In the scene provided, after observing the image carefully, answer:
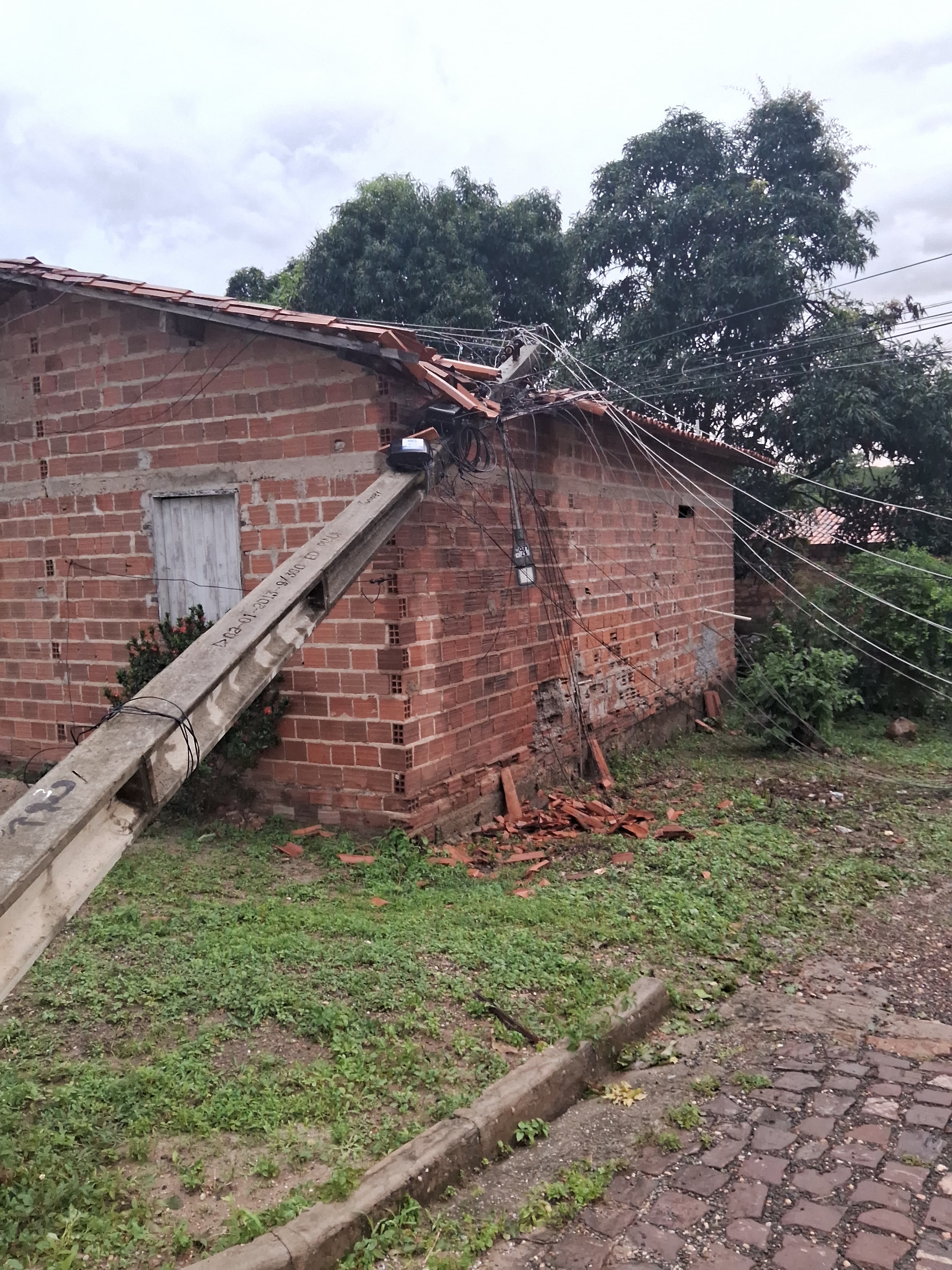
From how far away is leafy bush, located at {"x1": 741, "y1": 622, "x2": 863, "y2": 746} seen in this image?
10852mm

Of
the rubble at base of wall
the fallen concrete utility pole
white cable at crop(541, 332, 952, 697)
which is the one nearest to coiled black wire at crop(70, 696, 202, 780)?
the fallen concrete utility pole

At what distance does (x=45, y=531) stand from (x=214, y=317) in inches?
108

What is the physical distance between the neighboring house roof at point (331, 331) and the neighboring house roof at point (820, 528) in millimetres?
9557

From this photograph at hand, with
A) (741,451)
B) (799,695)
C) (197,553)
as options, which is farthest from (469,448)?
(741,451)

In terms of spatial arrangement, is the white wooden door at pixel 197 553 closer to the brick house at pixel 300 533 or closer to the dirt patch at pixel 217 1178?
the brick house at pixel 300 533

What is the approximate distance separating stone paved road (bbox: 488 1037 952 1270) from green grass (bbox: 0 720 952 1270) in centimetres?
68

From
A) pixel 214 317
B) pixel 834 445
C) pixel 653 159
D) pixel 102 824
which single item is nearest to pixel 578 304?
pixel 653 159

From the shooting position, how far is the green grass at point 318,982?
3.10 meters

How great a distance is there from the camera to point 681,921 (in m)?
5.51

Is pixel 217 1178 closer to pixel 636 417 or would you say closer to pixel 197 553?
pixel 197 553

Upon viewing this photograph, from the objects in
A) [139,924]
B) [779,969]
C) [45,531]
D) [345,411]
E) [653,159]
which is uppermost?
[653,159]

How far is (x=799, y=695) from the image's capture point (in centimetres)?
1088

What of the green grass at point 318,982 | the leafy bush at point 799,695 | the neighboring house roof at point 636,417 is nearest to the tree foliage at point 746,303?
the neighboring house roof at point 636,417

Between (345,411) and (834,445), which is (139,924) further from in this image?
(834,445)
